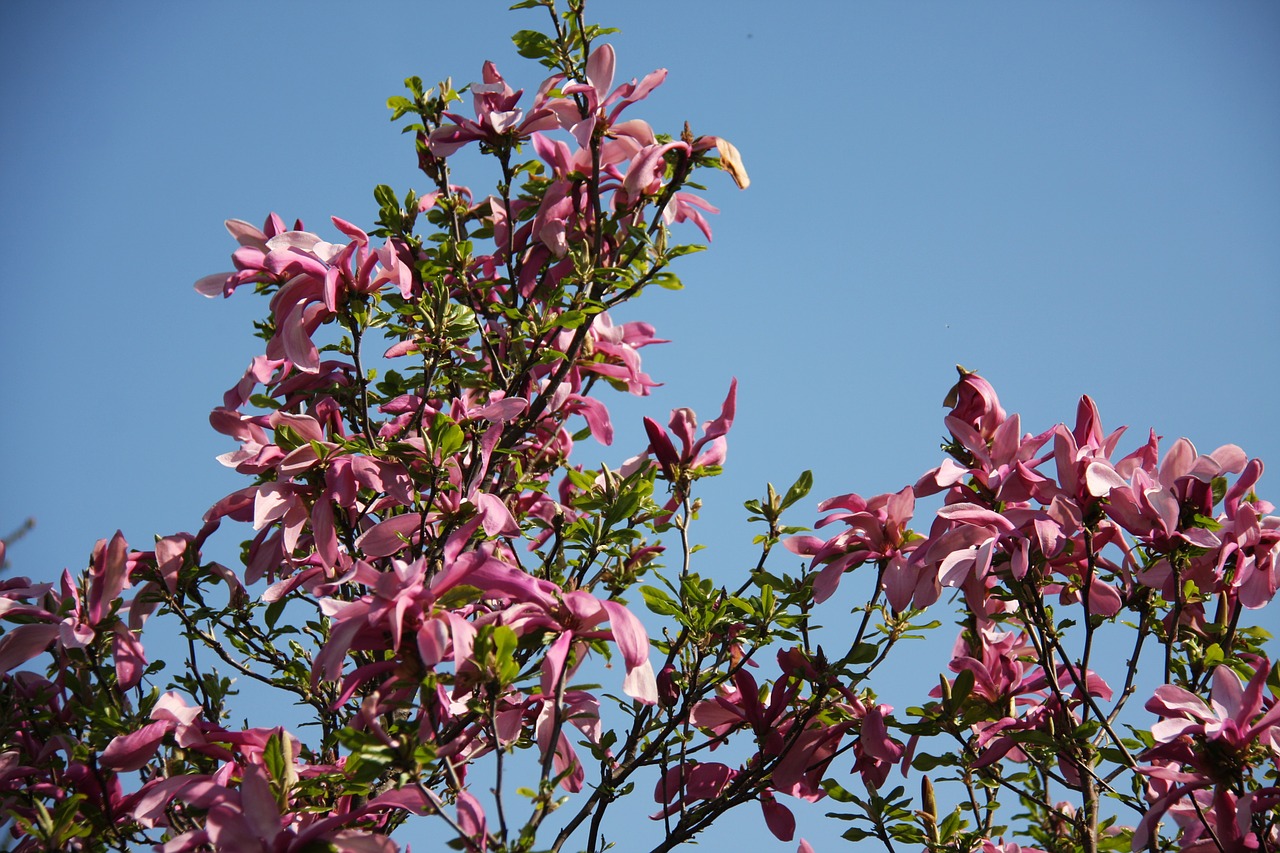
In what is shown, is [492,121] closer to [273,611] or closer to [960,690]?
[273,611]

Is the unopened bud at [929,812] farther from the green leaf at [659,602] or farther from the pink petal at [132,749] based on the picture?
the pink petal at [132,749]

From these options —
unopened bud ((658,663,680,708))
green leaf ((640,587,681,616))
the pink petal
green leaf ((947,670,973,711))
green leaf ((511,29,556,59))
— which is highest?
green leaf ((511,29,556,59))

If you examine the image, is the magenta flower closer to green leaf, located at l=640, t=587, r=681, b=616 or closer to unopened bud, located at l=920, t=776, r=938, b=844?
green leaf, located at l=640, t=587, r=681, b=616

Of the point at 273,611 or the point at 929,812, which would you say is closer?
the point at 929,812

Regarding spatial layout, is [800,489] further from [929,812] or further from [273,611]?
[273,611]

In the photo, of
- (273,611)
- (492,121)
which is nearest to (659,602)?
(273,611)

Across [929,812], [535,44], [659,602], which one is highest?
[535,44]

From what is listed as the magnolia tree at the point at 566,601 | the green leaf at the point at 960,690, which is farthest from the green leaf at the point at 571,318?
the green leaf at the point at 960,690

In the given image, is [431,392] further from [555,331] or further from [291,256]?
[291,256]

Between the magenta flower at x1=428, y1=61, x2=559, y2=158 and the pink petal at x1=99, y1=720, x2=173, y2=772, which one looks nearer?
the pink petal at x1=99, y1=720, x2=173, y2=772

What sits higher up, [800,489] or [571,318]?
[571,318]

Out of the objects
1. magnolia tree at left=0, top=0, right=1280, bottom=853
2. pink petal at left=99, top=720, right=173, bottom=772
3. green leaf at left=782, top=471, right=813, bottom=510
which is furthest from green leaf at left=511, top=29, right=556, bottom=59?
pink petal at left=99, top=720, right=173, bottom=772

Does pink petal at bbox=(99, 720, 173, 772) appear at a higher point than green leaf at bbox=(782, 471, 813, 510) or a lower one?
lower

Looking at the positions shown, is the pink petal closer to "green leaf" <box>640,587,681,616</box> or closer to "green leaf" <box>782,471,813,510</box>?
"green leaf" <box>640,587,681,616</box>
